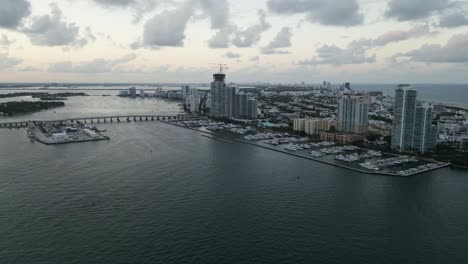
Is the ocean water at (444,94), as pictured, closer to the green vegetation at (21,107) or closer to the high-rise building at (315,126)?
the high-rise building at (315,126)

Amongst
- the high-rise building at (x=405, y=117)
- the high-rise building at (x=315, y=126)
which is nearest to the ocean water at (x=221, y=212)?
the high-rise building at (x=405, y=117)

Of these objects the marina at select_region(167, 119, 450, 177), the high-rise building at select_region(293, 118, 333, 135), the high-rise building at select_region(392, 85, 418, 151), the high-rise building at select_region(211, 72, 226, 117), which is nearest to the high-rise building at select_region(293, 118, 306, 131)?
the high-rise building at select_region(293, 118, 333, 135)

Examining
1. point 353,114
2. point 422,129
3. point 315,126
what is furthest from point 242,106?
point 422,129

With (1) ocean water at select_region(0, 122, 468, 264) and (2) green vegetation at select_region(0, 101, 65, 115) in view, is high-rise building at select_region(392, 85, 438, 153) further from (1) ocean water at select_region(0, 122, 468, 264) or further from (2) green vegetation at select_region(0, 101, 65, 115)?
(2) green vegetation at select_region(0, 101, 65, 115)

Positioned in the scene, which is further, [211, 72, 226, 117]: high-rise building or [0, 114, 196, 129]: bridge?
[211, 72, 226, 117]: high-rise building

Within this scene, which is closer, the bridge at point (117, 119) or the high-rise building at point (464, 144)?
the high-rise building at point (464, 144)

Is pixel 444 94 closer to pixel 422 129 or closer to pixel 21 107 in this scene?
pixel 422 129

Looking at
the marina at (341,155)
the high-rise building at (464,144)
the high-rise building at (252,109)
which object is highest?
the high-rise building at (252,109)
